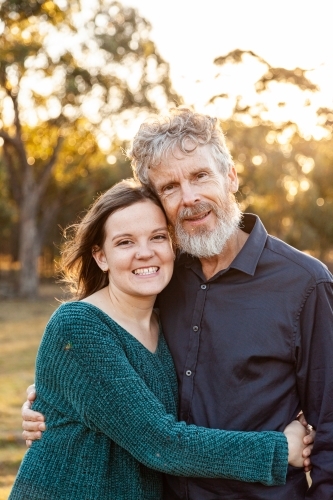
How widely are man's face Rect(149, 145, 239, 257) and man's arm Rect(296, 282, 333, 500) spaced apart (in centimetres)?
54

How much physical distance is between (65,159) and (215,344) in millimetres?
28066

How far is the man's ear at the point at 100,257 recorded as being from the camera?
3.11 m

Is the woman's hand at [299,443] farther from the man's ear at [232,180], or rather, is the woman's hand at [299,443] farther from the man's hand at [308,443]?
the man's ear at [232,180]

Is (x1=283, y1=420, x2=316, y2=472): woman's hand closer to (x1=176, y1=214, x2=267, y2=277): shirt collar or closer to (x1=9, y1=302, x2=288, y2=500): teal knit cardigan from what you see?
(x1=9, y1=302, x2=288, y2=500): teal knit cardigan

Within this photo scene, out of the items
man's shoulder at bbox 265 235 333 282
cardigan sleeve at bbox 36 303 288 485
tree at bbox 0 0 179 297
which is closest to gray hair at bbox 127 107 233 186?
man's shoulder at bbox 265 235 333 282

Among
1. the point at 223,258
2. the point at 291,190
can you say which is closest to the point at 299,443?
the point at 223,258

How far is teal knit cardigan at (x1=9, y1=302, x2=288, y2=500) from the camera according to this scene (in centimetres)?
257

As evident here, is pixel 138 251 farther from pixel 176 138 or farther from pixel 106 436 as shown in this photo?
pixel 106 436

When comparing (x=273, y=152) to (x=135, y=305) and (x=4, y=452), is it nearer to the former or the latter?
(x=4, y=452)

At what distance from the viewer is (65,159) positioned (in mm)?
30156

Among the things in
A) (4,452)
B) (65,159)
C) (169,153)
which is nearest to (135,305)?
(169,153)

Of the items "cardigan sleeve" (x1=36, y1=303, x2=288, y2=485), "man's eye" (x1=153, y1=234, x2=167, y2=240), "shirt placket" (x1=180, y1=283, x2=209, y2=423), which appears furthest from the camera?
"man's eye" (x1=153, y1=234, x2=167, y2=240)

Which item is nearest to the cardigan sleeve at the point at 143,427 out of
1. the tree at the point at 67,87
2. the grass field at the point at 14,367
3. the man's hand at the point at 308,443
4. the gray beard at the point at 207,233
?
the man's hand at the point at 308,443

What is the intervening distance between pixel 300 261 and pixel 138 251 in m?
0.72
